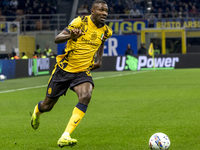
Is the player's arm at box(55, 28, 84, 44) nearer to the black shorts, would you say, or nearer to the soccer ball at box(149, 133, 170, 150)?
the black shorts

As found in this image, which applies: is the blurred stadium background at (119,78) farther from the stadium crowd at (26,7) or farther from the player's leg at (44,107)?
the player's leg at (44,107)

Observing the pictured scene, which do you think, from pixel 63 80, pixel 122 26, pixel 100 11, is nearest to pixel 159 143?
pixel 63 80

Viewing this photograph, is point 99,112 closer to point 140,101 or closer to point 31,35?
point 140,101

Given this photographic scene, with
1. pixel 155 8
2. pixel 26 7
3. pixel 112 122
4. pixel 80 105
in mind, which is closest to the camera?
pixel 80 105

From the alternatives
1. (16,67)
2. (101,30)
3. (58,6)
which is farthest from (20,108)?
(58,6)

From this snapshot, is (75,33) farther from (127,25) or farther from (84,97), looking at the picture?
(127,25)

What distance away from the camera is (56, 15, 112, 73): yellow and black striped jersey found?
305 inches

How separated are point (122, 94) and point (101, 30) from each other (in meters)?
9.27

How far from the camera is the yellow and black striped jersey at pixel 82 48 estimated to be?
7.75 meters

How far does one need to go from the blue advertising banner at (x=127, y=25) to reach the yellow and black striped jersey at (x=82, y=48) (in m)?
33.4

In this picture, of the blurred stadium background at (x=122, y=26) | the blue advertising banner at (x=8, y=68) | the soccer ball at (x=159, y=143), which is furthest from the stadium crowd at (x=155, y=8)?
the soccer ball at (x=159, y=143)

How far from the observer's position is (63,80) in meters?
7.74

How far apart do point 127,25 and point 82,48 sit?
34.1m

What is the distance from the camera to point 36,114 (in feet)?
27.6
